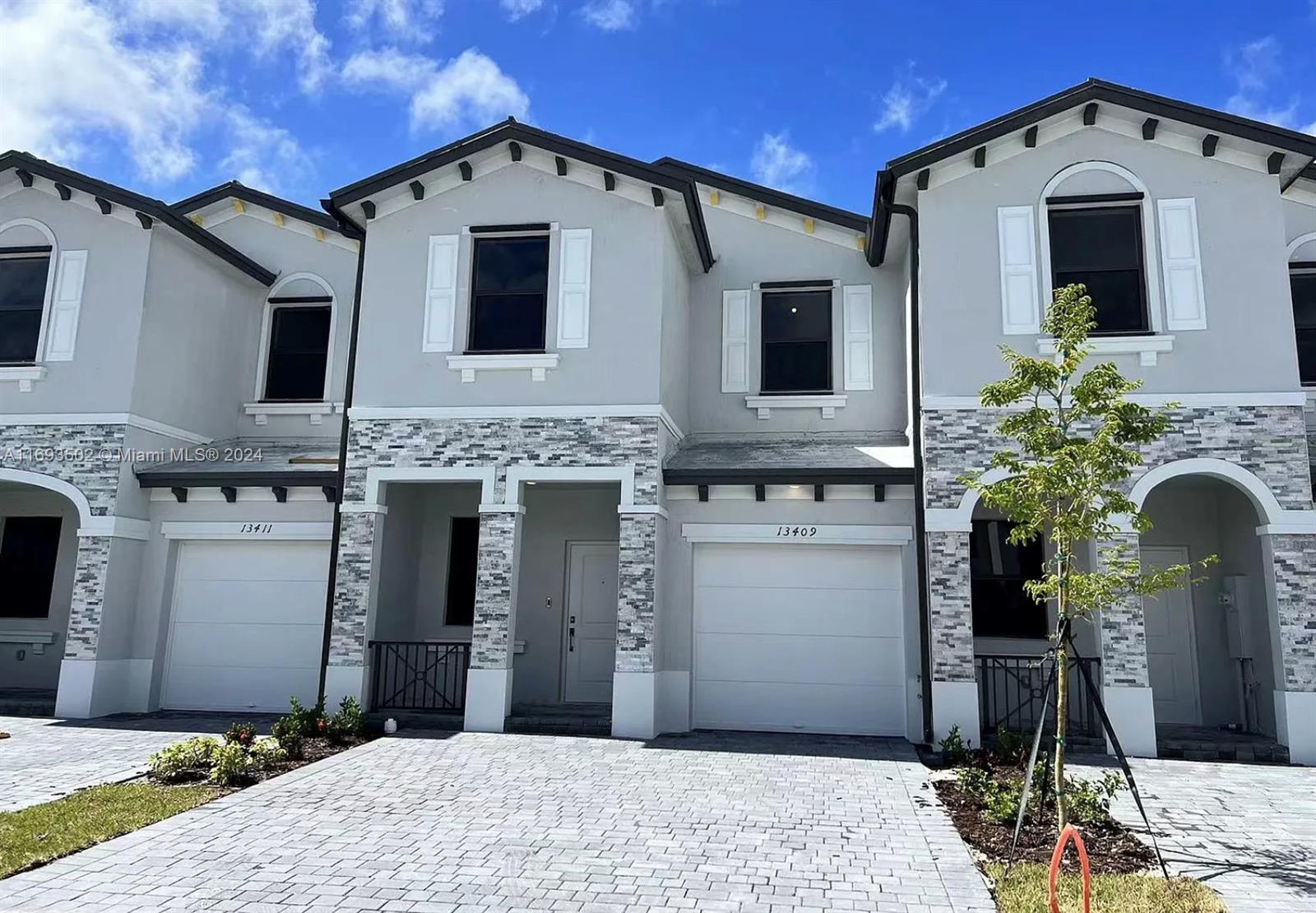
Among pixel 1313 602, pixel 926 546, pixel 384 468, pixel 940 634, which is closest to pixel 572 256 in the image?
pixel 384 468

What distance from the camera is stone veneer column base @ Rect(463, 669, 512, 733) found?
37.4ft

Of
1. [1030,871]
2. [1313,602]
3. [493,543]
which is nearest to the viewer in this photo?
[1030,871]

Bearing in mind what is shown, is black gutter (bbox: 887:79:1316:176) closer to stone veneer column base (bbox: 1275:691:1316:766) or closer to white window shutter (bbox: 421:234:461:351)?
white window shutter (bbox: 421:234:461:351)

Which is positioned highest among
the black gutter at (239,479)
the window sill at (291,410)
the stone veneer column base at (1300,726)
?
the window sill at (291,410)

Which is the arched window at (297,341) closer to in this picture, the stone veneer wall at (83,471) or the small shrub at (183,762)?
the stone veneer wall at (83,471)

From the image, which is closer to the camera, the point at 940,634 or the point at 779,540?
the point at 940,634

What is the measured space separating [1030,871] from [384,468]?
29.6 feet

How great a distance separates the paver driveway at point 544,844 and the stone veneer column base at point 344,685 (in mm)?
1923

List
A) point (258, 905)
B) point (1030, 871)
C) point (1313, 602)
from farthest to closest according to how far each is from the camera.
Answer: point (1313, 602), point (1030, 871), point (258, 905)

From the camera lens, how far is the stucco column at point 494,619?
11.4 meters

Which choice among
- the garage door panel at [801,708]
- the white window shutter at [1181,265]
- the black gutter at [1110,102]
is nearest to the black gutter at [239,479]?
the garage door panel at [801,708]

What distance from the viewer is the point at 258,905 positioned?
544cm

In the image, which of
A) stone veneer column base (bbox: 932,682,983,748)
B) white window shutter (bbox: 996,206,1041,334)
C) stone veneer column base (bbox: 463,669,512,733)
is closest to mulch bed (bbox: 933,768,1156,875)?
stone veneer column base (bbox: 932,682,983,748)

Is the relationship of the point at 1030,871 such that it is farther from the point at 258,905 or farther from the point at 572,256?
the point at 572,256
